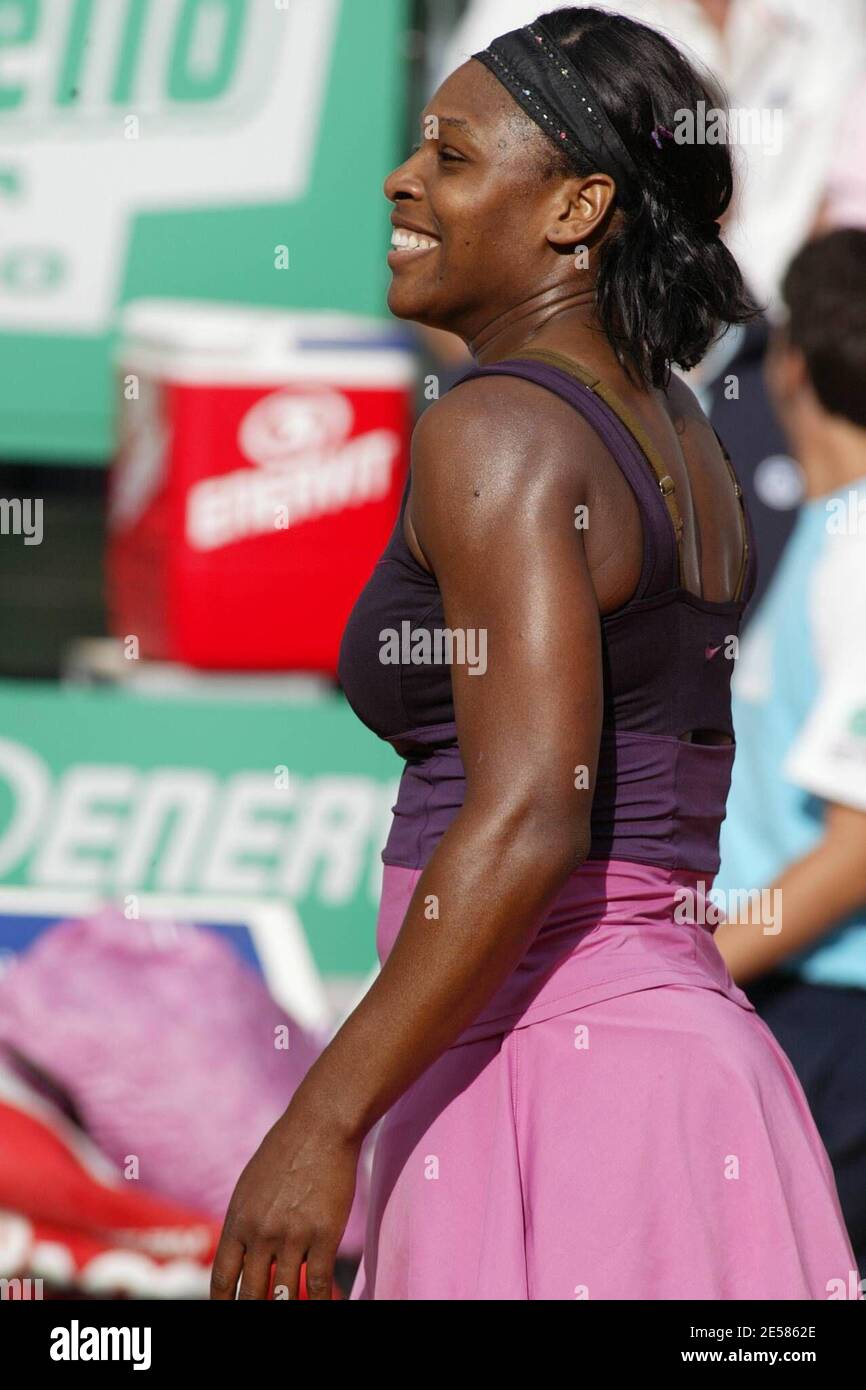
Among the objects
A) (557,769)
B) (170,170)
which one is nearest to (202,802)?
(170,170)

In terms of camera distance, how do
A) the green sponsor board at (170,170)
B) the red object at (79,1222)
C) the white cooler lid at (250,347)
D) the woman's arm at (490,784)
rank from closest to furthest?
the woman's arm at (490,784) < the red object at (79,1222) < the white cooler lid at (250,347) < the green sponsor board at (170,170)

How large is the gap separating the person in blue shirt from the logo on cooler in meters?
1.56

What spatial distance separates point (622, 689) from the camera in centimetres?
179

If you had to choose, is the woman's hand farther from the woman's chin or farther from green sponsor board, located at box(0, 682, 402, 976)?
green sponsor board, located at box(0, 682, 402, 976)

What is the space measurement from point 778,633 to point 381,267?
6.98 feet

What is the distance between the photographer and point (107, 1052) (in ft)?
11.9

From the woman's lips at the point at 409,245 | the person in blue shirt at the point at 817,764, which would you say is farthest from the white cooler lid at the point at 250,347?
the woman's lips at the point at 409,245

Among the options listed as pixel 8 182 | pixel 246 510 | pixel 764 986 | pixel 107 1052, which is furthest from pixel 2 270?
pixel 764 986

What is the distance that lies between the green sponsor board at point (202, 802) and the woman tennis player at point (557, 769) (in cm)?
249

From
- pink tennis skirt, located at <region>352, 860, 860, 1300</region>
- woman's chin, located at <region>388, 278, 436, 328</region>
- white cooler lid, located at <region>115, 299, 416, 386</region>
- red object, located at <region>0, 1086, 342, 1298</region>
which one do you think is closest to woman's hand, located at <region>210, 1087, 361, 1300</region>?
pink tennis skirt, located at <region>352, 860, 860, 1300</region>

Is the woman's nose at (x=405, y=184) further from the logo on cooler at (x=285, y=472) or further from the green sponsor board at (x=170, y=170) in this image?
the green sponsor board at (x=170, y=170)

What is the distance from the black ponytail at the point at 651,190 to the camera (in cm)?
183

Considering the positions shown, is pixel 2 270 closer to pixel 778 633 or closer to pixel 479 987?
pixel 778 633
